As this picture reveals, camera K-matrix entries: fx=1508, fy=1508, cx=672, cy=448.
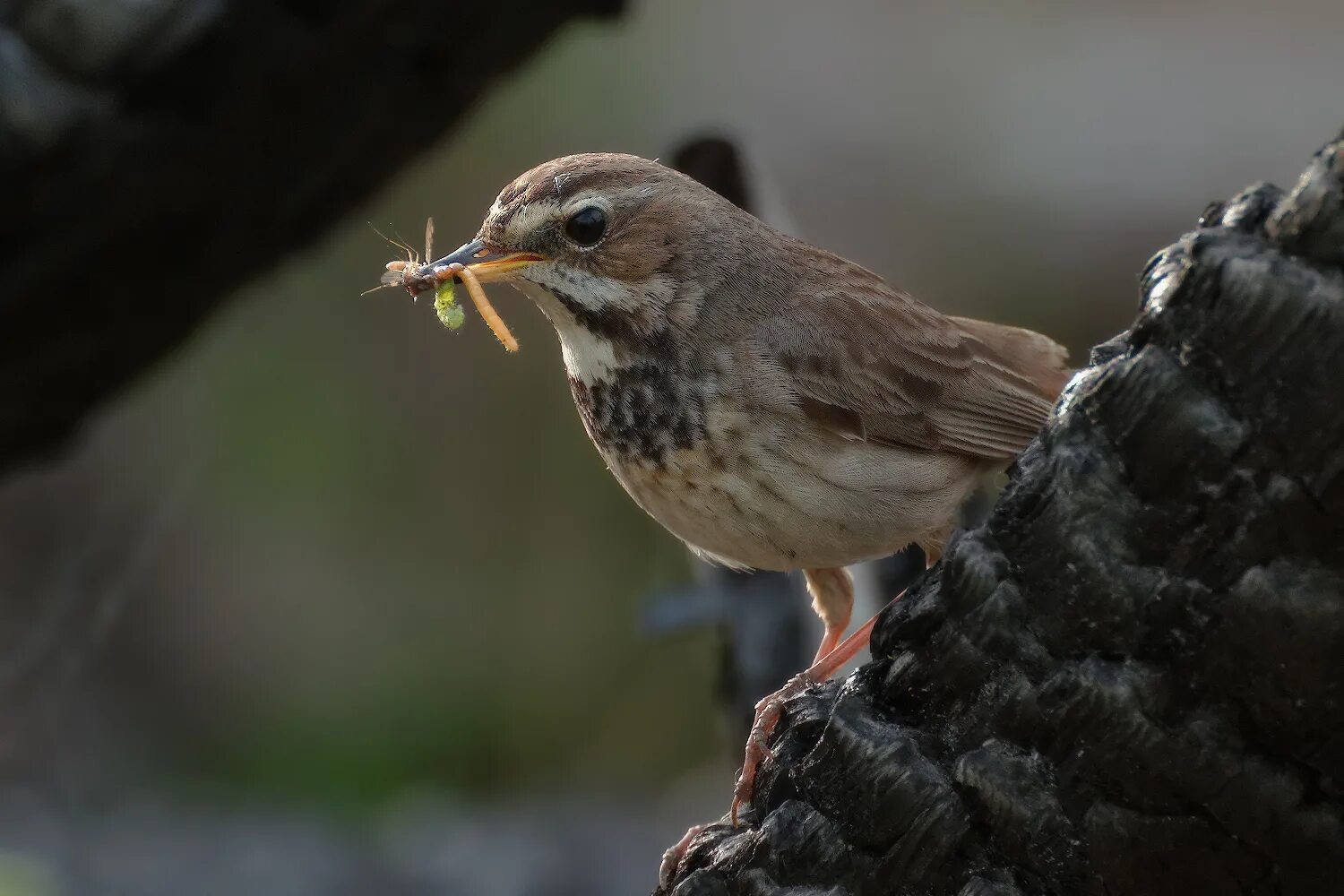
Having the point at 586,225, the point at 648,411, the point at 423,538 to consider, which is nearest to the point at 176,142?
the point at 586,225

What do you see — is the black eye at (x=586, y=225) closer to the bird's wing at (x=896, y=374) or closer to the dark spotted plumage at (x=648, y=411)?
the dark spotted plumage at (x=648, y=411)

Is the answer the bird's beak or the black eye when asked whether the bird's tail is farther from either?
the bird's beak

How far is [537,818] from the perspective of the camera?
6.53 meters

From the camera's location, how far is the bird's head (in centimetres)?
275

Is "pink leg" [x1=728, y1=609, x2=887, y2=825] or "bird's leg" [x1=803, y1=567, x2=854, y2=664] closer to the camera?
"pink leg" [x1=728, y1=609, x2=887, y2=825]

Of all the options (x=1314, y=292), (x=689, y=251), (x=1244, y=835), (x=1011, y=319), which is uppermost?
(x=1314, y=292)

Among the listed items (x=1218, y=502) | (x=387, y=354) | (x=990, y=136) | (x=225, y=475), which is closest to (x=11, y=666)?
(x=225, y=475)

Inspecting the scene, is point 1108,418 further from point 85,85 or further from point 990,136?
point 990,136

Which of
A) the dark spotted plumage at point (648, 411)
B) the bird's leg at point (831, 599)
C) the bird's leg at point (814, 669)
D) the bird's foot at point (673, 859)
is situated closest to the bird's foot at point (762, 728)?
the bird's leg at point (814, 669)

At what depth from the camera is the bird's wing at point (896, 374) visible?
2.86 meters

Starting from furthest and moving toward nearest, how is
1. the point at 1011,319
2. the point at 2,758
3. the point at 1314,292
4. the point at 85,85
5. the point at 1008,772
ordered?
the point at 1011,319
the point at 2,758
the point at 85,85
the point at 1008,772
the point at 1314,292

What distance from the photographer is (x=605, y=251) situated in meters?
2.80

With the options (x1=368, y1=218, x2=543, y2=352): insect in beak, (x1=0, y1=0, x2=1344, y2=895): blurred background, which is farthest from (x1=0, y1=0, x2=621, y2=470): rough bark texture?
(x1=0, y1=0, x2=1344, y2=895): blurred background

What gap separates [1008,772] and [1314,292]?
22.1 inches
